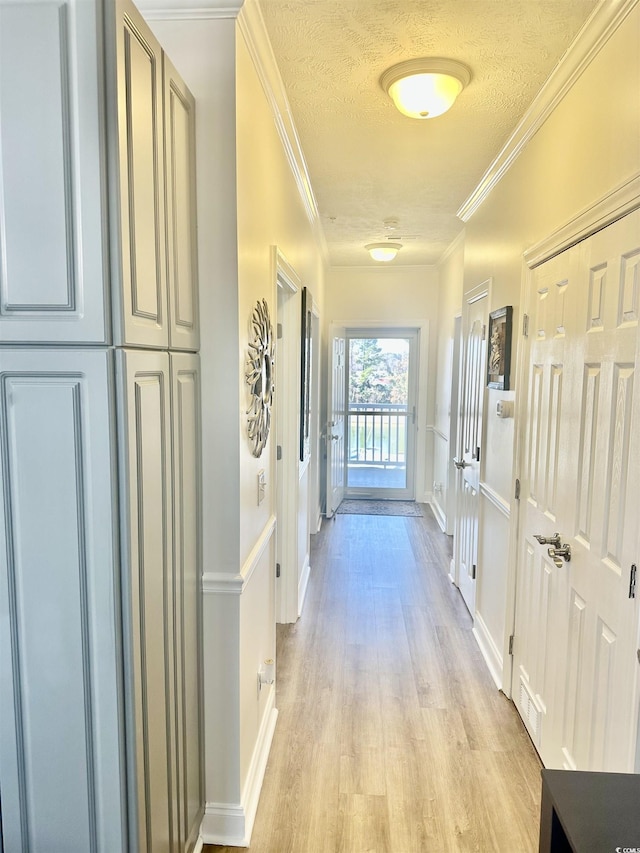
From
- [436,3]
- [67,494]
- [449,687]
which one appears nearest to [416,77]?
[436,3]

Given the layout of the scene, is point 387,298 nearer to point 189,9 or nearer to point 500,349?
point 500,349

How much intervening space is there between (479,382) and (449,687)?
1.76 meters

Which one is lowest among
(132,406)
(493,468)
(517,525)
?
(517,525)

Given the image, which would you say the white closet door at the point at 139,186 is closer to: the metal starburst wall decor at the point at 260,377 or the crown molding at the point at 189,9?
the crown molding at the point at 189,9

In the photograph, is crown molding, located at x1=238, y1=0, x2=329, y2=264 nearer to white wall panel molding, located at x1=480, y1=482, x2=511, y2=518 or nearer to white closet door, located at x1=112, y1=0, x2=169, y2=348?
white closet door, located at x1=112, y1=0, x2=169, y2=348

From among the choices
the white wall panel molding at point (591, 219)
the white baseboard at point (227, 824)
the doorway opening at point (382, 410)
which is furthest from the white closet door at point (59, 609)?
the doorway opening at point (382, 410)

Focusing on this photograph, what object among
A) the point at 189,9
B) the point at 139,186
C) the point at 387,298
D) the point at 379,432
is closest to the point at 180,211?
the point at 139,186

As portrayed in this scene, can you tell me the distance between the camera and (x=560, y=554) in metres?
1.88

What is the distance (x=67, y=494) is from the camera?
3.71 feet

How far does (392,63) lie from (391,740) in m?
2.67

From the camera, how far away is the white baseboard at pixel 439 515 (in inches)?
201

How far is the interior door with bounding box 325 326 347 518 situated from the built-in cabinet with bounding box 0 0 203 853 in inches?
162

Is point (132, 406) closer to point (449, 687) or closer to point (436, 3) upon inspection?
point (436, 3)

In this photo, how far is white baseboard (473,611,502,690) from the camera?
268 centimetres
